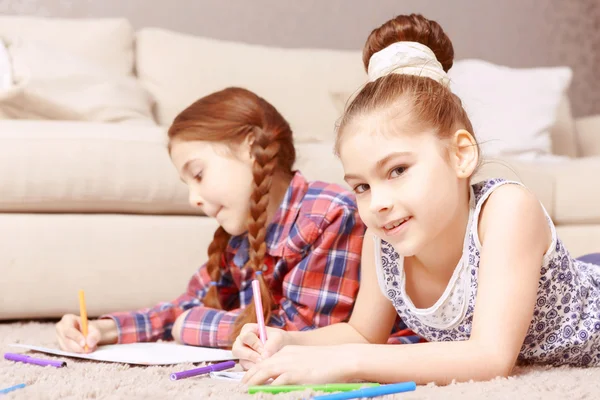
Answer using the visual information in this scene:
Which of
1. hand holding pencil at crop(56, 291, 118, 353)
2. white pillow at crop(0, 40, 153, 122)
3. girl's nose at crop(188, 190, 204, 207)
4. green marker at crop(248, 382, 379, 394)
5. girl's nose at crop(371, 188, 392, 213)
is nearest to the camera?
green marker at crop(248, 382, 379, 394)

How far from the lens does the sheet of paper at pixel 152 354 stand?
39.8 inches

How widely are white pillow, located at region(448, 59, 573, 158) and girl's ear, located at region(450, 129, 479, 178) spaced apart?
4.50 feet

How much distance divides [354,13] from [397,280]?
7.03 feet

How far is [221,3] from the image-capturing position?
2.78 m

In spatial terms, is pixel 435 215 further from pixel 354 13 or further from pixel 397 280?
pixel 354 13

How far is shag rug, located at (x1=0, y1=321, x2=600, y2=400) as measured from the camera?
74 cm

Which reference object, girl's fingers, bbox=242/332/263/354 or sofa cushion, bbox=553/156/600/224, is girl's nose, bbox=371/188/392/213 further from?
sofa cushion, bbox=553/156/600/224

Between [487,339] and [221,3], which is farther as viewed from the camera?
[221,3]

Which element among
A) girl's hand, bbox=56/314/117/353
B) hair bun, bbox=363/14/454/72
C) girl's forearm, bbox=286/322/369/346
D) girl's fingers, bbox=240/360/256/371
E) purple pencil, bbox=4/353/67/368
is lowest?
girl's hand, bbox=56/314/117/353

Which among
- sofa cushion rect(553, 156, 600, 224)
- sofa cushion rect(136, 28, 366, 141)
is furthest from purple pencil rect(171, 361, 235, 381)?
sofa cushion rect(136, 28, 366, 141)

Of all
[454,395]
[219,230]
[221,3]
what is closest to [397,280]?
[454,395]

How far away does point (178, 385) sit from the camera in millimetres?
827

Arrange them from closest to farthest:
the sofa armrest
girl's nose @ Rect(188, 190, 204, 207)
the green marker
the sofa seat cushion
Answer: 1. the green marker
2. girl's nose @ Rect(188, 190, 204, 207)
3. the sofa seat cushion
4. the sofa armrest

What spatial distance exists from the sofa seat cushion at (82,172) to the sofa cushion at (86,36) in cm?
77
